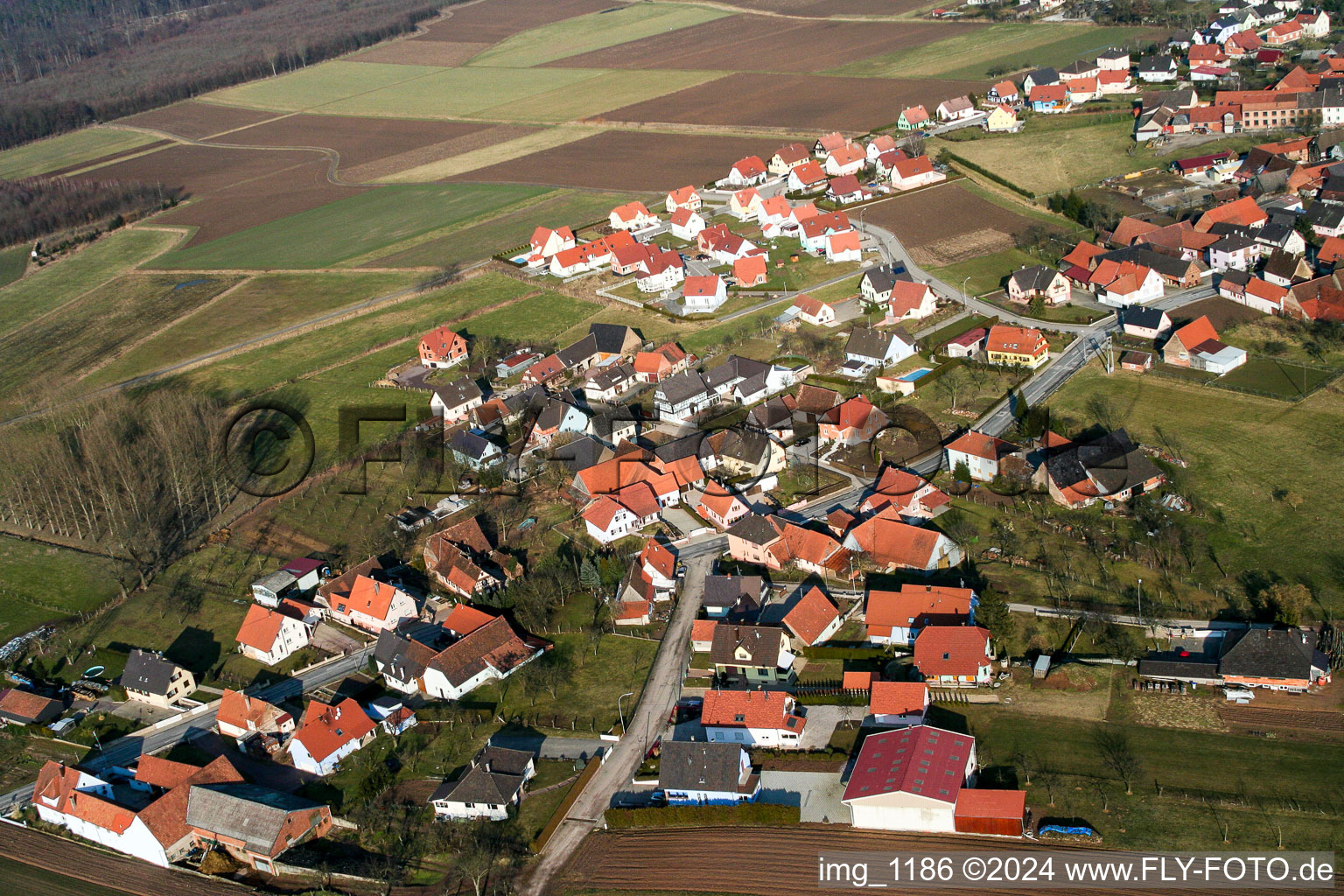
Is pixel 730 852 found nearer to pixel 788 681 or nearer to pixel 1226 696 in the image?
pixel 788 681

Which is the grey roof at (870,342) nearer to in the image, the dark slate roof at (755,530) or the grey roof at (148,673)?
the dark slate roof at (755,530)

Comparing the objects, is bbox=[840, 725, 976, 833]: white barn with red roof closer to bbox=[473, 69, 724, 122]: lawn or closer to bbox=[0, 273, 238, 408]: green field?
bbox=[0, 273, 238, 408]: green field

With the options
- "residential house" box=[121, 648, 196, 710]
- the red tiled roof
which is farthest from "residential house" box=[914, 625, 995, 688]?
"residential house" box=[121, 648, 196, 710]

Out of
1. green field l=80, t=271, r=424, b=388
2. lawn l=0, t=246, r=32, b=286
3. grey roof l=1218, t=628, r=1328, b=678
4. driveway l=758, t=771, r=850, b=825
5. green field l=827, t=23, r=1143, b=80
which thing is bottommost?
driveway l=758, t=771, r=850, b=825

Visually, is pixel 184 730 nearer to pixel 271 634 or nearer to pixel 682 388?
pixel 271 634

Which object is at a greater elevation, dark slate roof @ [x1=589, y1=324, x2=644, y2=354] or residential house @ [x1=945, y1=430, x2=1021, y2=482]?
dark slate roof @ [x1=589, y1=324, x2=644, y2=354]

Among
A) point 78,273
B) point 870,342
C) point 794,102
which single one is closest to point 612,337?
point 870,342
